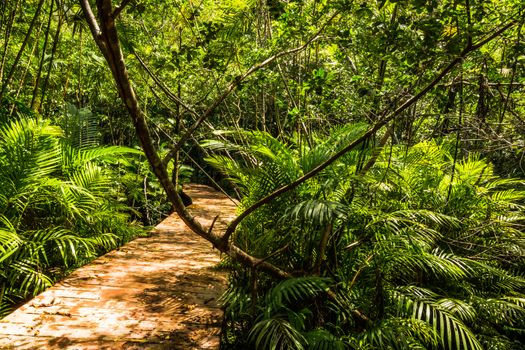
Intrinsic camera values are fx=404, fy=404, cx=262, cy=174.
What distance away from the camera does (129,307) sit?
3.03 m

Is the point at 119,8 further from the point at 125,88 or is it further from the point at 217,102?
the point at 217,102

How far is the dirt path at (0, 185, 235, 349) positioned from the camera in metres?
2.52

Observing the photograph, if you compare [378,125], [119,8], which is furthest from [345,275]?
[119,8]

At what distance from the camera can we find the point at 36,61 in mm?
7066

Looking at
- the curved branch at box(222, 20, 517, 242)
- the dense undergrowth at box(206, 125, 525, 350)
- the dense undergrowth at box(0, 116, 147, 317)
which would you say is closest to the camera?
the curved branch at box(222, 20, 517, 242)

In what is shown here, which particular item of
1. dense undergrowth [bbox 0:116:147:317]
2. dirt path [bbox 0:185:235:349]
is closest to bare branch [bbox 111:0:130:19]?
dirt path [bbox 0:185:235:349]

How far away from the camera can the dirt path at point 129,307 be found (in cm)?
252

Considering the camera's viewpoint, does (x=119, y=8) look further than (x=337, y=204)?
No

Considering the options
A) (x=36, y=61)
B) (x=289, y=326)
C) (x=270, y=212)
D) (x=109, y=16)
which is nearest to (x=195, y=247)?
(x=270, y=212)

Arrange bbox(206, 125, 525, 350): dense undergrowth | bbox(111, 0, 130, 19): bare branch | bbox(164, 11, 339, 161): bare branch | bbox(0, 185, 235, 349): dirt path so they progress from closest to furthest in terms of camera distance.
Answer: bbox(111, 0, 130, 19): bare branch < bbox(164, 11, 339, 161): bare branch < bbox(0, 185, 235, 349): dirt path < bbox(206, 125, 525, 350): dense undergrowth

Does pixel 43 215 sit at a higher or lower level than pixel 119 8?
lower

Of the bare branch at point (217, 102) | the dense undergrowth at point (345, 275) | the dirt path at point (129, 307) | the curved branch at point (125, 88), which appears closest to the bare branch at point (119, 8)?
the curved branch at point (125, 88)

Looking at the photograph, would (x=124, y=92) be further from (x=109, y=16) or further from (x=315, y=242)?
(x=315, y=242)

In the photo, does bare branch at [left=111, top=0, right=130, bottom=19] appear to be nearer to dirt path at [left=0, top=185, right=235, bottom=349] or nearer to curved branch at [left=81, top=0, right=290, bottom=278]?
curved branch at [left=81, top=0, right=290, bottom=278]
